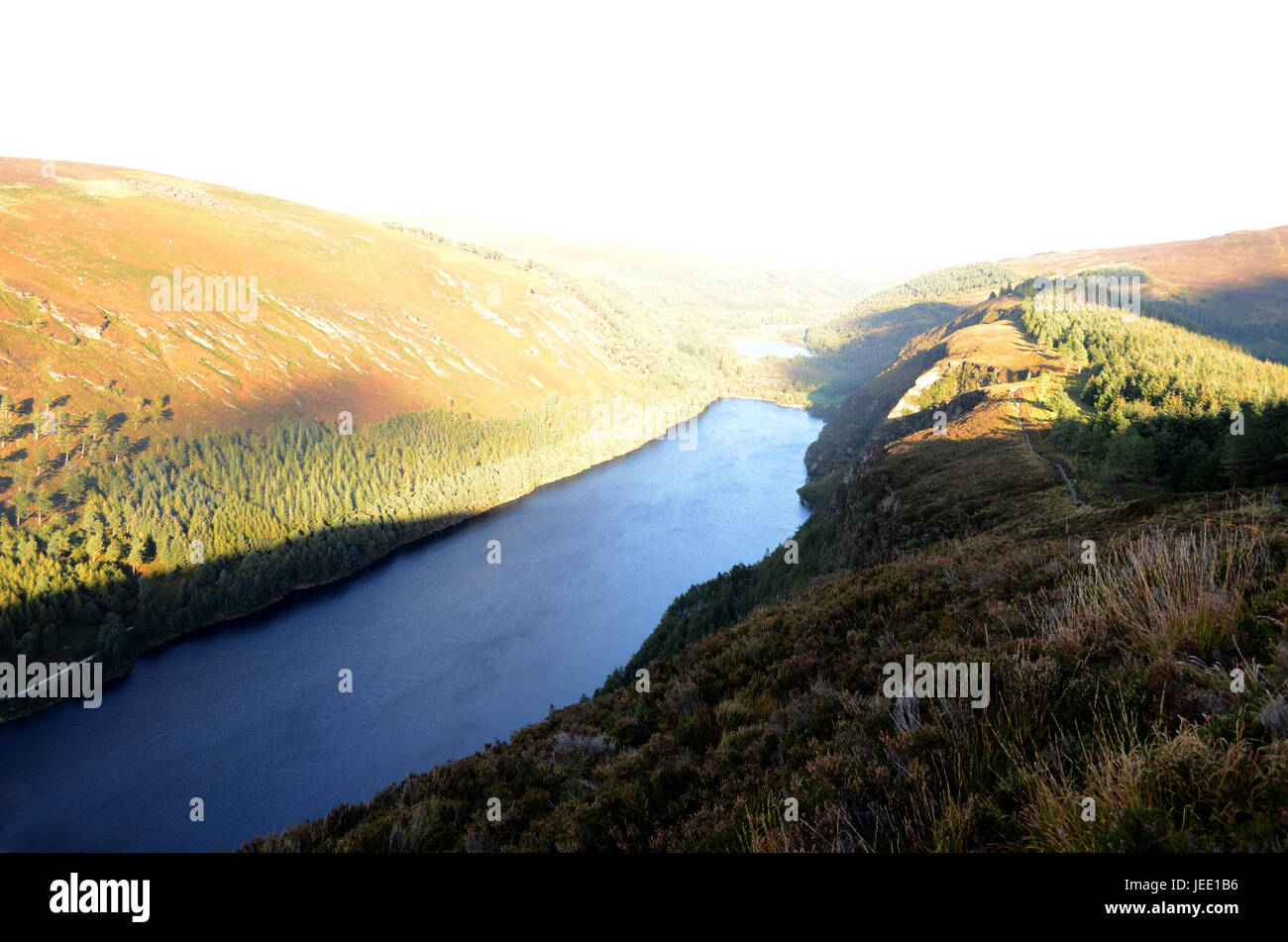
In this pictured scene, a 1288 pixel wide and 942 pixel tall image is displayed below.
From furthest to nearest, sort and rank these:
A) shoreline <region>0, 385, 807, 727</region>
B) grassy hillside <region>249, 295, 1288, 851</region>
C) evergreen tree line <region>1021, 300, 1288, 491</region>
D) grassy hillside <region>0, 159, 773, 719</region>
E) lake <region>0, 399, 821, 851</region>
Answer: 1. grassy hillside <region>0, 159, 773, 719</region>
2. shoreline <region>0, 385, 807, 727</region>
3. lake <region>0, 399, 821, 851</region>
4. evergreen tree line <region>1021, 300, 1288, 491</region>
5. grassy hillside <region>249, 295, 1288, 851</region>

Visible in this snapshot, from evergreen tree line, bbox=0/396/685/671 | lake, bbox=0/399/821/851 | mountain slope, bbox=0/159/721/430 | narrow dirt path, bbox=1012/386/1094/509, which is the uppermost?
A: mountain slope, bbox=0/159/721/430

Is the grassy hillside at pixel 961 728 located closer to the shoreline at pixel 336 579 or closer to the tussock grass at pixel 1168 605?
the tussock grass at pixel 1168 605

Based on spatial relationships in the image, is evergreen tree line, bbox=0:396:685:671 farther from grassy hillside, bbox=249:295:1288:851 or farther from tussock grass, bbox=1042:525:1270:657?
tussock grass, bbox=1042:525:1270:657

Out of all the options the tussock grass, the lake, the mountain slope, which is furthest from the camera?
the mountain slope

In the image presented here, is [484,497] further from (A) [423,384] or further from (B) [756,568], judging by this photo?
(B) [756,568]

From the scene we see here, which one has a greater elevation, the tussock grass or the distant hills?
the tussock grass

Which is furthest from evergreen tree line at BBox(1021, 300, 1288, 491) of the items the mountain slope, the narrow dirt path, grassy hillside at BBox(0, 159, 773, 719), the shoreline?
the mountain slope

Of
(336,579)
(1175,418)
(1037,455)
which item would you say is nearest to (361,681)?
(336,579)
